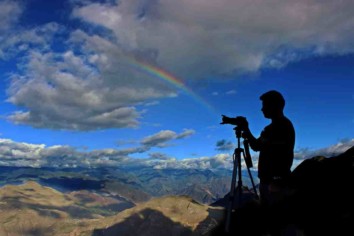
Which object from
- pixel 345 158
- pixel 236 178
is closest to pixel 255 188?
pixel 236 178

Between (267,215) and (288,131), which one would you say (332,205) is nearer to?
(267,215)

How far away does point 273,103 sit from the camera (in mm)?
11711

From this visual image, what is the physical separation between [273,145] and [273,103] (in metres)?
1.46

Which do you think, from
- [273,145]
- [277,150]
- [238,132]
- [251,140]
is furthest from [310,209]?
[238,132]

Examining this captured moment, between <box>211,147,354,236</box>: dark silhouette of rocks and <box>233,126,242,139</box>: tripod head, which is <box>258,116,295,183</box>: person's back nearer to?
<box>233,126,242,139</box>: tripod head

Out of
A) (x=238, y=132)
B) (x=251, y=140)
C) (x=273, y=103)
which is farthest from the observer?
(x=238, y=132)

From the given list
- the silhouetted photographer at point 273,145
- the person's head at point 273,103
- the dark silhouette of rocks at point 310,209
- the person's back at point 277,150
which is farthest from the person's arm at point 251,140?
the dark silhouette of rocks at point 310,209

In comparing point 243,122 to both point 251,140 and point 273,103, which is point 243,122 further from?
point 273,103

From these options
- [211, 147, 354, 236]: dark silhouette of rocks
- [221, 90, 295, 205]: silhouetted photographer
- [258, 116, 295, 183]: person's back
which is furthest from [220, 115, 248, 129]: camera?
[211, 147, 354, 236]: dark silhouette of rocks

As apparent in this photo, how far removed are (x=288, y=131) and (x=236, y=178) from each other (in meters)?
2.29

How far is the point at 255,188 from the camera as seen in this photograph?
12.8 m

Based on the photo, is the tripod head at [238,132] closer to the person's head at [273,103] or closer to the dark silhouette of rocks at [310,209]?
the person's head at [273,103]

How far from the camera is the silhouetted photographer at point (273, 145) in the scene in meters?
11.3

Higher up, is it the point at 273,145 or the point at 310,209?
the point at 273,145
